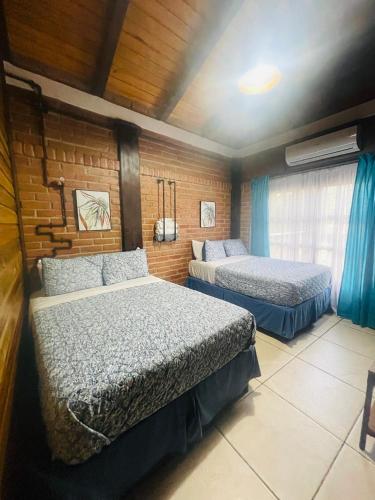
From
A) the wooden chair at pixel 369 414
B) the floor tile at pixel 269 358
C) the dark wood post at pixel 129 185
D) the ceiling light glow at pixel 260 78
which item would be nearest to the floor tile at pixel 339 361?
the floor tile at pixel 269 358

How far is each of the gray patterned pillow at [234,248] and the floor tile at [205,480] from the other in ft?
8.75

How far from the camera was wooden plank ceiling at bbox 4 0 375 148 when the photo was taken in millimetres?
1423

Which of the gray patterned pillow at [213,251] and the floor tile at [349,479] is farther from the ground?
the gray patterned pillow at [213,251]

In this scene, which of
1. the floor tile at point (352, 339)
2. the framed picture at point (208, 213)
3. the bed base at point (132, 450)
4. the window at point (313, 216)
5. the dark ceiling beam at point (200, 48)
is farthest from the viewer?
the framed picture at point (208, 213)

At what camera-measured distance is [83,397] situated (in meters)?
0.76

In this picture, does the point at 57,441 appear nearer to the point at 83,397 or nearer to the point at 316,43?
the point at 83,397

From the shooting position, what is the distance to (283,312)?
2.16 metres

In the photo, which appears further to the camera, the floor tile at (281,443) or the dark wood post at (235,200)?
the dark wood post at (235,200)

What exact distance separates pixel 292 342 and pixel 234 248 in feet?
5.87

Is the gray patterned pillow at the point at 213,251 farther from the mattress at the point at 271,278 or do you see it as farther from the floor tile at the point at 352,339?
the floor tile at the point at 352,339

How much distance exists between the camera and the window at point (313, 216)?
2691 mm

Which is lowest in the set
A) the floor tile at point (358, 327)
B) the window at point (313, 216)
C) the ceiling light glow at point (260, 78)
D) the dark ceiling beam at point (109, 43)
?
the floor tile at point (358, 327)

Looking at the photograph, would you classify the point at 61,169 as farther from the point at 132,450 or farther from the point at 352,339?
the point at 352,339

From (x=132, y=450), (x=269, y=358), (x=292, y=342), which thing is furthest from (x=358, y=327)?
(x=132, y=450)
